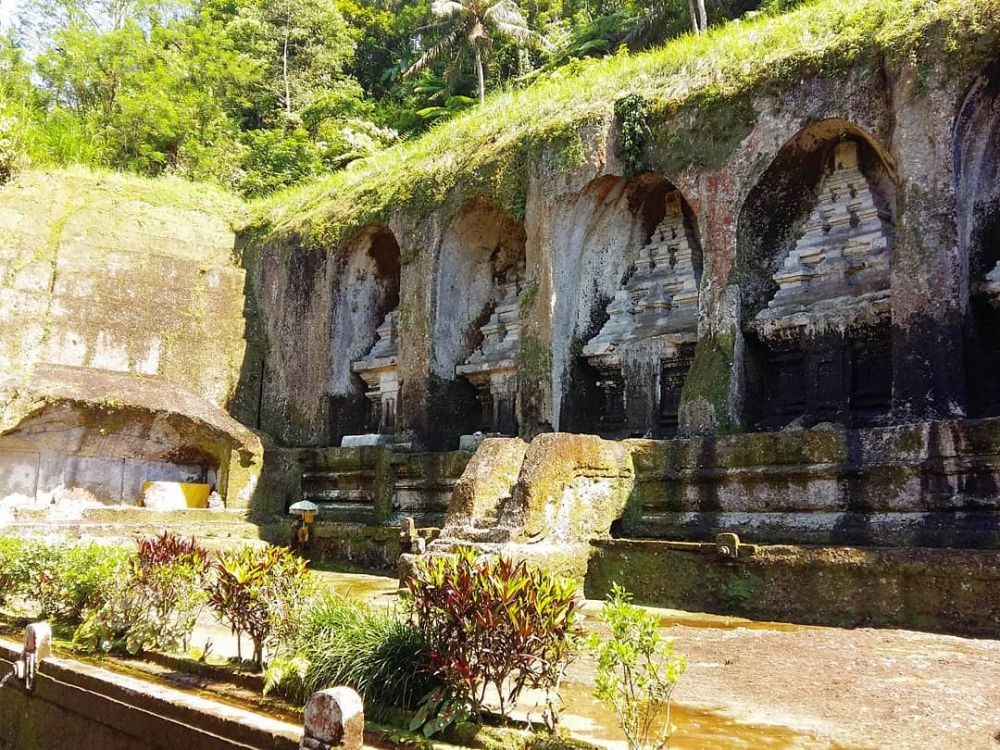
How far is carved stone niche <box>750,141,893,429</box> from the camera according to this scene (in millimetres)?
10438

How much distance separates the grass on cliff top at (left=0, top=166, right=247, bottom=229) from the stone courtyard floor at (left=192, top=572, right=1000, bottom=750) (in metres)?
11.7

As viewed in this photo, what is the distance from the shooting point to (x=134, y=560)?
6656 millimetres

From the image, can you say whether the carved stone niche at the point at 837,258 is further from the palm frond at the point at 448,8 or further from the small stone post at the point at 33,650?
the palm frond at the point at 448,8

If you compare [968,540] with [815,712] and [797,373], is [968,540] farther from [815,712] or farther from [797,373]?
[797,373]

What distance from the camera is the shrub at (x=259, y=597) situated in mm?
5430

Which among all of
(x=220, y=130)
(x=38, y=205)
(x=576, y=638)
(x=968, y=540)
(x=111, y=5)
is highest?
(x=111, y=5)

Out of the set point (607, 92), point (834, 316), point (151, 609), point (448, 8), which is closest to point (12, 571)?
point (151, 609)

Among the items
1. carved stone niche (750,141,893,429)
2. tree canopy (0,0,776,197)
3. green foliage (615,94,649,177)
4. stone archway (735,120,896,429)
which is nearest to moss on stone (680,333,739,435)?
stone archway (735,120,896,429)

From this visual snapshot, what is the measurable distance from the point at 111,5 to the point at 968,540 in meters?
37.0

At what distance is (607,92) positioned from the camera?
510 inches

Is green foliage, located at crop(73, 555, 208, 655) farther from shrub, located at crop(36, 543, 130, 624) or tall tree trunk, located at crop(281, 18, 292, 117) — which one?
tall tree trunk, located at crop(281, 18, 292, 117)

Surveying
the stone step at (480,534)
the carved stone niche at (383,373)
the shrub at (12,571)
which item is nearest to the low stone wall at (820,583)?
A: the stone step at (480,534)

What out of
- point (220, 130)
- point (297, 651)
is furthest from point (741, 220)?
point (220, 130)

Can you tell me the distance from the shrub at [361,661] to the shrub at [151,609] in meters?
1.37
